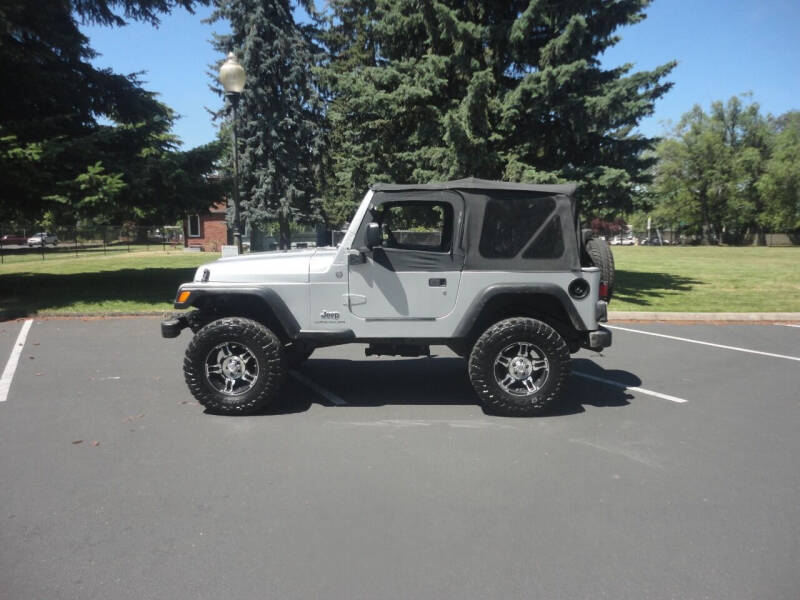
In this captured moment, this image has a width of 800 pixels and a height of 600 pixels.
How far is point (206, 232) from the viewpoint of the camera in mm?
41594

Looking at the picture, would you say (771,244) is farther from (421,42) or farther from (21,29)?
(21,29)

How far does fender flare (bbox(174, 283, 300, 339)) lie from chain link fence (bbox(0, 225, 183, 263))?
28.5 metres

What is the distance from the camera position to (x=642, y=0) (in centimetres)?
1471

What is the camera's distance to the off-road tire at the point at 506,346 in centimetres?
516

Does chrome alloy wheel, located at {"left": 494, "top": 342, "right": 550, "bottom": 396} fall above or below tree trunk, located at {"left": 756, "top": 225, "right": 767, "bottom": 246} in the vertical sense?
below

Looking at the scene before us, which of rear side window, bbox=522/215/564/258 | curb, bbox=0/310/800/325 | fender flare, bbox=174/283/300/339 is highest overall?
rear side window, bbox=522/215/564/258

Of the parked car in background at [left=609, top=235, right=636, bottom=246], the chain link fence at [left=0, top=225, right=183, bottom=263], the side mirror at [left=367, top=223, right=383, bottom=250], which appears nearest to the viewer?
the side mirror at [left=367, top=223, right=383, bottom=250]

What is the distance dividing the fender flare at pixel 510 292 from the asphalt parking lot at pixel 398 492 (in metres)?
0.85

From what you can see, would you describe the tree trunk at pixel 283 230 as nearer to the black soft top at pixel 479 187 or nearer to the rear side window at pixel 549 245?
the black soft top at pixel 479 187

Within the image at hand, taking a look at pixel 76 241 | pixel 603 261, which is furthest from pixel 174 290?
pixel 76 241

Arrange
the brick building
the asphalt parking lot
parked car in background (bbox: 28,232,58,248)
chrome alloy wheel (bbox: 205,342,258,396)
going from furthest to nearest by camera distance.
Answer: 1. the brick building
2. parked car in background (bbox: 28,232,58,248)
3. chrome alloy wheel (bbox: 205,342,258,396)
4. the asphalt parking lot

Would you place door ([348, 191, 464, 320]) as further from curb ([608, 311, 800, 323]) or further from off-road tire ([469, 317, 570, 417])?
curb ([608, 311, 800, 323])

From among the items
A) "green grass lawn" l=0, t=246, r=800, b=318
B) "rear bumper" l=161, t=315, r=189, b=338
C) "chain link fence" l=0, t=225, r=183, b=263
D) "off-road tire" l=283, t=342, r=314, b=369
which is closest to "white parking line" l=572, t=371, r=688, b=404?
"off-road tire" l=283, t=342, r=314, b=369

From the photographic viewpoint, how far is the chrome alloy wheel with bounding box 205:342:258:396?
5258mm
